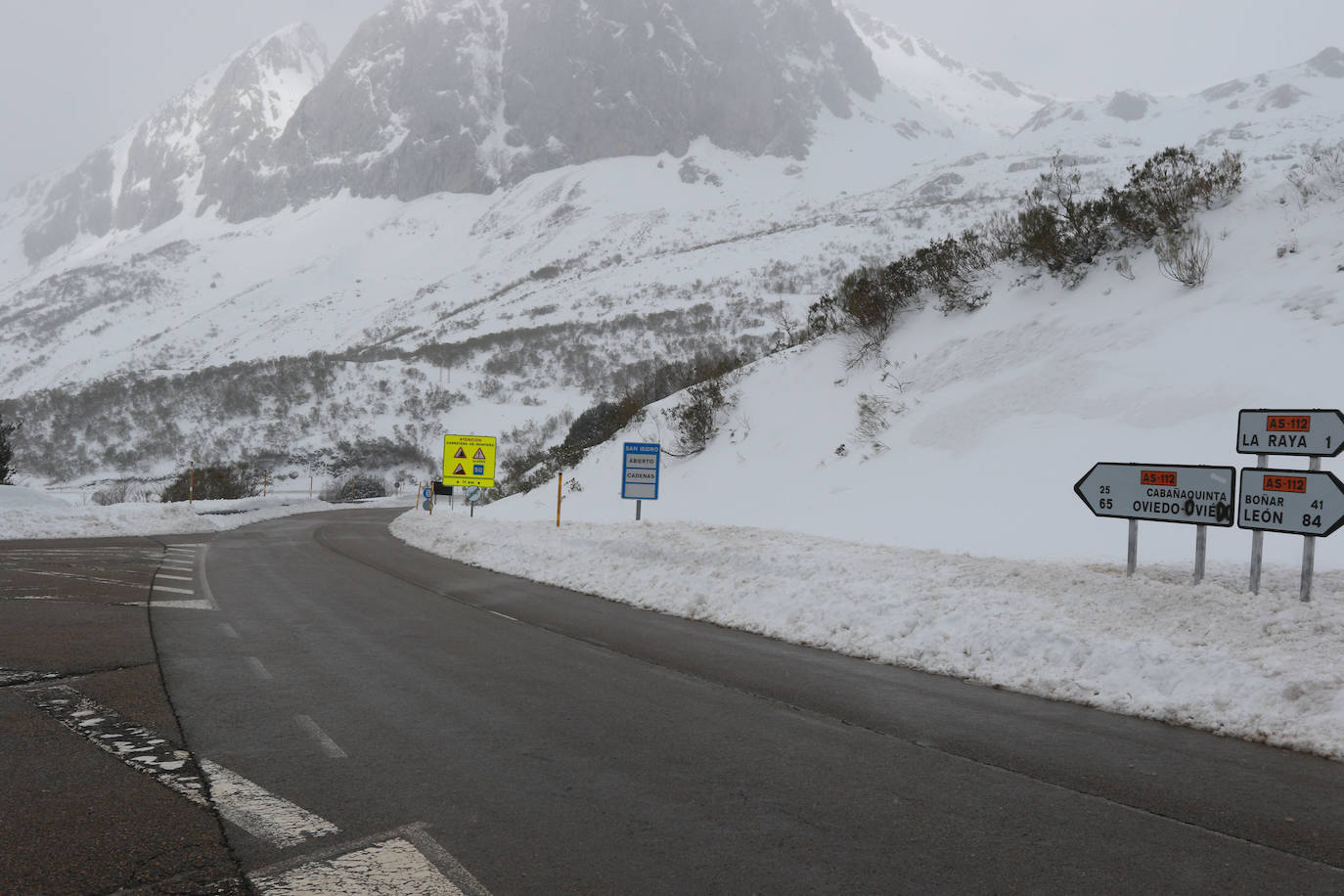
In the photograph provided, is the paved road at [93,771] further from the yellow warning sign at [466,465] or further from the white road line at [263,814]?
the yellow warning sign at [466,465]

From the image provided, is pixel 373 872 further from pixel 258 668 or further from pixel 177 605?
pixel 177 605

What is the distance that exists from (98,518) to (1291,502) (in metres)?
26.5

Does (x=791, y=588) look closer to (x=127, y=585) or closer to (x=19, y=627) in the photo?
(x=19, y=627)

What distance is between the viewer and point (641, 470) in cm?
1780

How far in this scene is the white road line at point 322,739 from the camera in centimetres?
507

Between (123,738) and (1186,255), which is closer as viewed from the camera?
(123,738)

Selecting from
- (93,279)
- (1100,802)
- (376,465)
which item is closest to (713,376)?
(1100,802)

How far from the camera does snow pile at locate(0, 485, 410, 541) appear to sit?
21500 mm

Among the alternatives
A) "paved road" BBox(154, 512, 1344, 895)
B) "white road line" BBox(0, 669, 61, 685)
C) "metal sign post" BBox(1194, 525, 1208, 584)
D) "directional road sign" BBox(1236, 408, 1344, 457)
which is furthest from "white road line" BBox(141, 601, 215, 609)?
"directional road sign" BBox(1236, 408, 1344, 457)

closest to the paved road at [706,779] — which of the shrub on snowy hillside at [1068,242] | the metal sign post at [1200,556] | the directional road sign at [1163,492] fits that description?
the metal sign post at [1200,556]

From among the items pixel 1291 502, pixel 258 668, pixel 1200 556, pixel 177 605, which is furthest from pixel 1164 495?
pixel 177 605

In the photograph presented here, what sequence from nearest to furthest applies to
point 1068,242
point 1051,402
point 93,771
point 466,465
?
point 93,771, point 1051,402, point 1068,242, point 466,465

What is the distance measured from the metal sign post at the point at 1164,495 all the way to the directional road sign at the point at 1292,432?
36cm

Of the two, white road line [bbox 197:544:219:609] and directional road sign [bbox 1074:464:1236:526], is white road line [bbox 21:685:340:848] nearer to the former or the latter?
white road line [bbox 197:544:219:609]
